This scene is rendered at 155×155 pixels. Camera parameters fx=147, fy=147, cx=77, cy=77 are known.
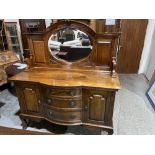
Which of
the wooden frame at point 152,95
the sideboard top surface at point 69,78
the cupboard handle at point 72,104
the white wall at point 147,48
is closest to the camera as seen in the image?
the sideboard top surface at point 69,78

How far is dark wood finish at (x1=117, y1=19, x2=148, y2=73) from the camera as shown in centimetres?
375

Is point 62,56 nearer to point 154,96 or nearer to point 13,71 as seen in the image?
point 13,71

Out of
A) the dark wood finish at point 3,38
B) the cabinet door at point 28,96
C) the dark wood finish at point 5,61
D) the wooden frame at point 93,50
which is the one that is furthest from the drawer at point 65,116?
the dark wood finish at point 3,38

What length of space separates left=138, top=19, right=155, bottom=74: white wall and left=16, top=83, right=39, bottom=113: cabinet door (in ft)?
10.6

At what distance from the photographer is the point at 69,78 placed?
69.2 inches

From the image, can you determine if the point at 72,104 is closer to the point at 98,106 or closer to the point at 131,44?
the point at 98,106

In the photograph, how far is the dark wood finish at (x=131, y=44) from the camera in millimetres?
3748

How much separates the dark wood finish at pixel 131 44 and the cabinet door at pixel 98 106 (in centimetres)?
272

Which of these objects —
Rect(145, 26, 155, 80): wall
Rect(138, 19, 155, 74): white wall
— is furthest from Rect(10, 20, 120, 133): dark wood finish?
Rect(138, 19, 155, 74): white wall

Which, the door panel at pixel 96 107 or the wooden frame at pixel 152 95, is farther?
the wooden frame at pixel 152 95

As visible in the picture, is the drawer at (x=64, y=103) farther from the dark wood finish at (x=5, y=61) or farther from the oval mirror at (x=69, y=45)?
the dark wood finish at (x=5, y=61)

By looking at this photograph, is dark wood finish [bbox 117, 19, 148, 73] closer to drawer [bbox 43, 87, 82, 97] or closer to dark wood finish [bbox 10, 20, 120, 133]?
dark wood finish [bbox 10, 20, 120, 133]

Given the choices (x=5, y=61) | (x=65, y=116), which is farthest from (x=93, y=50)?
(x=5, y=61)

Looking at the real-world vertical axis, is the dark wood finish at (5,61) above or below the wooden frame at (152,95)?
Answer: above
